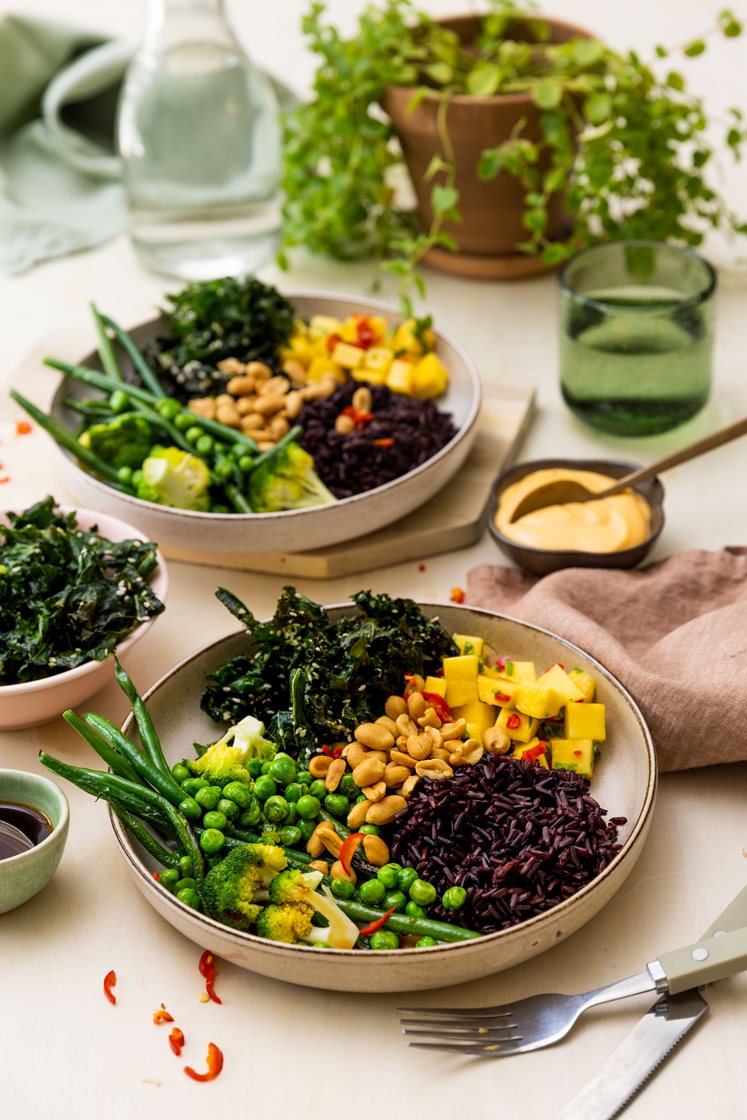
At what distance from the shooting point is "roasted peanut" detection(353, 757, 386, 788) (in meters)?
2.68

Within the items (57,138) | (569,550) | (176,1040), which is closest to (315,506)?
(569,550)

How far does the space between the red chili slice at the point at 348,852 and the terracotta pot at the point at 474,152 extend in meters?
2.68

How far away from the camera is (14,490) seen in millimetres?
4008

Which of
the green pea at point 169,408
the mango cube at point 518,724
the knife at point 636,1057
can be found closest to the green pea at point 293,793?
the mango cube at point 518,724

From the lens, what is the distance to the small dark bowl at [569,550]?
3426mm

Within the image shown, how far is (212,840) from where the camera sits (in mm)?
2574

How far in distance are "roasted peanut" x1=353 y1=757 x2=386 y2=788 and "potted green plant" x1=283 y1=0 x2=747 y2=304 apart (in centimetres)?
192

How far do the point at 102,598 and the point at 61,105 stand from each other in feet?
10.5

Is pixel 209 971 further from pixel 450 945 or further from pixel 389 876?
pixel 450 945

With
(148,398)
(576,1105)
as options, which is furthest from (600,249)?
Answer: (576,1105)

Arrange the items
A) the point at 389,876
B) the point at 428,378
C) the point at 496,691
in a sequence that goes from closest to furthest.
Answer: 1. the point at 389,876
2. the point at 496,691
3. the point at 428,378

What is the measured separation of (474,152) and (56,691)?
2.46 metres

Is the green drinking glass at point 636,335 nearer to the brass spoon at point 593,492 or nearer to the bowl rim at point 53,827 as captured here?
the brass spoon at point 593,492

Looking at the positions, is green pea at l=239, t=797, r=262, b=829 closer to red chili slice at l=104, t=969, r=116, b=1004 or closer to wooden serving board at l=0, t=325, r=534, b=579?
red chili slice at l=104, t=969, r=116, b=1004
